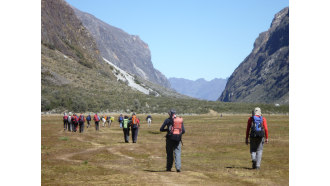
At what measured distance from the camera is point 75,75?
129m

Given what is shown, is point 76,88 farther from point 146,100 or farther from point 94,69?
point 94,69

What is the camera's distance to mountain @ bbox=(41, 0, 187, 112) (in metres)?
106

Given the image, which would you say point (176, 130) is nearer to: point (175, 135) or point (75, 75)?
point (175, 135)

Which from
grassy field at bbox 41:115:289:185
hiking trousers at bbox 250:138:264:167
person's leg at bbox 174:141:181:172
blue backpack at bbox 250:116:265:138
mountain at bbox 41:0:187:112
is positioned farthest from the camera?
mountain at bbox 41:0:187:112

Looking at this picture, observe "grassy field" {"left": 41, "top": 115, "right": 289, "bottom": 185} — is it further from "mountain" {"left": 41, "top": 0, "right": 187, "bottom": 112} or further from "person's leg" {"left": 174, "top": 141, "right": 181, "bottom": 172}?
"mountain" {"left": 41, "top": 0, "right": 187, "bottom": 112}

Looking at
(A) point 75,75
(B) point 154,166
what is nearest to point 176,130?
(B) point 154,166

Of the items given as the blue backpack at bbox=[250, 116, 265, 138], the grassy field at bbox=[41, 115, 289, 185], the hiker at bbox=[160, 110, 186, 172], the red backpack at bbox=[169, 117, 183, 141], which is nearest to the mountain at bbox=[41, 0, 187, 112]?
the grassy field at bbox=[41, 115, 289, 185]

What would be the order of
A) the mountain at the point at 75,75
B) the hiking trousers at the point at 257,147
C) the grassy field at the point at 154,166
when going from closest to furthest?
1. the grassy field at the point at 154,166
2. the hiking trousers at the point at 257,147
3. the mountain at the point at 75,75

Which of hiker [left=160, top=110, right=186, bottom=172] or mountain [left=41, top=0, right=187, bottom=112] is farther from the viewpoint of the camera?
mountain [left=41, top=0, right=187, bottom=112]

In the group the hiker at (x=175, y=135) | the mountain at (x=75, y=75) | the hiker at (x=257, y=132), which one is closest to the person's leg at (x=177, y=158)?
the hiker at (x=175, y=135)

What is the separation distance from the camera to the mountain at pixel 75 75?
10561cm

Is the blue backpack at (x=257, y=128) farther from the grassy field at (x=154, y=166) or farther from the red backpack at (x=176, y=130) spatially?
the red backpack at (x=176, y=130)

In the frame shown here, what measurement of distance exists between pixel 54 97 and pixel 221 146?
80519 mm
